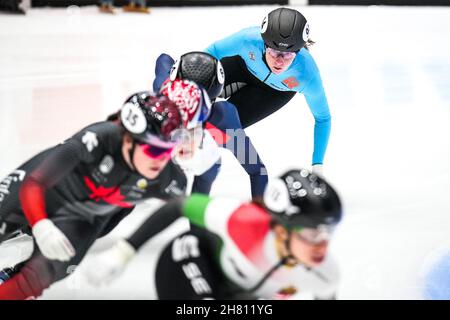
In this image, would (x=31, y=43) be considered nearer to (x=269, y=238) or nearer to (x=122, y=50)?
(x=122, y=50)

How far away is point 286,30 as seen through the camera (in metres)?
3.78

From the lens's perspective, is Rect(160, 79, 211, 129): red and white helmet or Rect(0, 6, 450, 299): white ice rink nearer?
Rect(160, 79, 211, 129): red and white helmet

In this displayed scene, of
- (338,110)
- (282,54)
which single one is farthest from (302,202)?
(338,110)

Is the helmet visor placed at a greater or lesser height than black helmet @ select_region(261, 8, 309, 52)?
lesser

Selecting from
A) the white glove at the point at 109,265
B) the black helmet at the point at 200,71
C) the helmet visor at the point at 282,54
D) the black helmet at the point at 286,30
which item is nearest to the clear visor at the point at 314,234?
the white glove at the point at 109,265

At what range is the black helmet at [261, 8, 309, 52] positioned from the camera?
3.79 meters

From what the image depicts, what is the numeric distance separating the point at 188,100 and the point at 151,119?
36 centimetres

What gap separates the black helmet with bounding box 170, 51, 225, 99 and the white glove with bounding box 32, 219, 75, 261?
985 mm

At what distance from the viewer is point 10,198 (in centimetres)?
277

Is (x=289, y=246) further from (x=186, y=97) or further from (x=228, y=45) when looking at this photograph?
(x=228, y=45)

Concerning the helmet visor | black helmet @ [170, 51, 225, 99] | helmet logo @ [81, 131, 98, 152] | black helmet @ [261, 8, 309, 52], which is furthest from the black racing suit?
the helmet visor

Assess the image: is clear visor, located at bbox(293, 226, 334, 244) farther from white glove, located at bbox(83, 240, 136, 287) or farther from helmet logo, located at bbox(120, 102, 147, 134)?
helmet logo, located at bbox(120, 102, 147, 134)

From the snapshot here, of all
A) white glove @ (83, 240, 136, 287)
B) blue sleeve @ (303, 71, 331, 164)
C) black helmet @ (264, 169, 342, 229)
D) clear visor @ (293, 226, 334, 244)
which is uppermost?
black helmet @ (264, 169, 342, 229)
